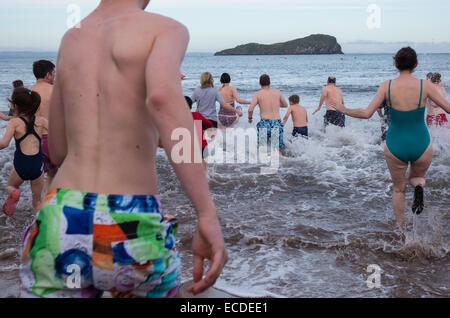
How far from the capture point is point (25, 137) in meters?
5.67

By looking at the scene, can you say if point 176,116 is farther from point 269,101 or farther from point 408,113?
point 269,101

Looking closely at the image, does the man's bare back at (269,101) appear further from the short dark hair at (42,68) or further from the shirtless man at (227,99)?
the short dark hair at (42,68)

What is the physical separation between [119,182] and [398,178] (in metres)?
4.62

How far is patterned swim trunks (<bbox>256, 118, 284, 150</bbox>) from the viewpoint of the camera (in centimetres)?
1046

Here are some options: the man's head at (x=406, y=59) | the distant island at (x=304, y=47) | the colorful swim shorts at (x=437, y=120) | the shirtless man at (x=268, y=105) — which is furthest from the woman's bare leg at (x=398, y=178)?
the distant island at (x=304, y=47)

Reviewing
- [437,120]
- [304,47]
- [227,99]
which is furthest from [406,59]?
[304,47]

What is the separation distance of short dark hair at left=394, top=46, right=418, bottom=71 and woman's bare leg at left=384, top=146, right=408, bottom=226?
916mm

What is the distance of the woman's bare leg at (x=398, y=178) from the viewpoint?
5373mm

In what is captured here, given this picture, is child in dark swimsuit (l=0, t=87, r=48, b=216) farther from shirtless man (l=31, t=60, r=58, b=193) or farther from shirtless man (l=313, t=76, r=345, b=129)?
shirtless man (l=313, t=76, r=345, b=129)

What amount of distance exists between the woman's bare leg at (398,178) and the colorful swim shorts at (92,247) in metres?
4.39

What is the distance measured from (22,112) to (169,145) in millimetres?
4777

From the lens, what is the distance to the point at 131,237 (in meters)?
1.45
